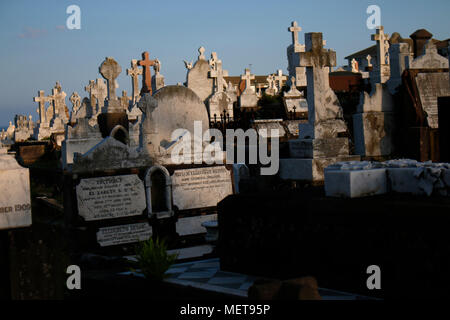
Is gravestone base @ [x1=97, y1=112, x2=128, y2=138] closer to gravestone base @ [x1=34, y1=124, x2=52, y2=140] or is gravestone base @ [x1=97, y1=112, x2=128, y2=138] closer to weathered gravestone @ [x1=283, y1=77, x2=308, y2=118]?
weathered gravestone @ [x1=283, y1=77, x2=308, y2=118]

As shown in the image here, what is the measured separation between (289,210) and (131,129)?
10348mm

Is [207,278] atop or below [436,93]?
below

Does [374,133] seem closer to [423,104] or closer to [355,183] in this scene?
[423,104]

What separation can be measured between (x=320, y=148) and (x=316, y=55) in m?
1.69

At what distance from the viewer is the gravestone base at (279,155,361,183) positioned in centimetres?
958

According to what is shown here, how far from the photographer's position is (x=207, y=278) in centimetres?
659

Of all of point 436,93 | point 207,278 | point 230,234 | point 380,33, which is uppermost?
point 380,33

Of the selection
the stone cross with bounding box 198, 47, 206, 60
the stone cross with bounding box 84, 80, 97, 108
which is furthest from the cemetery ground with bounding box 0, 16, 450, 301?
the stone cross with bounding box 84, 80, 97, 108

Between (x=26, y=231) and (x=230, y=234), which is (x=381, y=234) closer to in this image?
(x=230, y=234)

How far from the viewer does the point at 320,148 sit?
381 inches

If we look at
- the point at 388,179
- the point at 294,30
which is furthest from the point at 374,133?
the point at 294,30

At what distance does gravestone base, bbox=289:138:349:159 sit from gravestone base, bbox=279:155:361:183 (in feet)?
0.33

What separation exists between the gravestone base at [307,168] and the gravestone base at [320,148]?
0.10 meters

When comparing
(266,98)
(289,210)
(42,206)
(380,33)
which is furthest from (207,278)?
(380,33)
